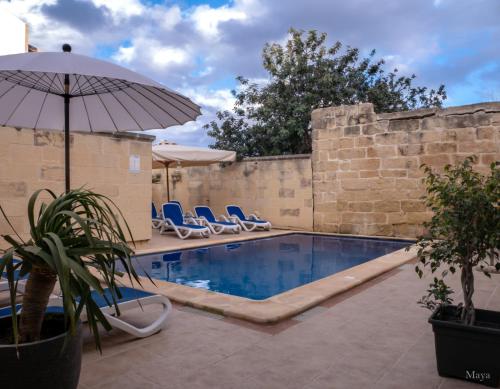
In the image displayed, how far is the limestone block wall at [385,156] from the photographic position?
8164 millimetres

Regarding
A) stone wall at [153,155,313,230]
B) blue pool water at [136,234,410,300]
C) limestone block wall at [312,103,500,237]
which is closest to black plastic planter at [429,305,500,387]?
blue pool water at [136,234,410,300]

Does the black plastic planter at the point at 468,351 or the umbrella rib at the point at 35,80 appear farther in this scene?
the umbrella rib at the point at 35,80

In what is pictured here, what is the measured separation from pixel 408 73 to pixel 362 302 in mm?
14327

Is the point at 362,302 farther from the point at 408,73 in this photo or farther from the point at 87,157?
the point at 408,73

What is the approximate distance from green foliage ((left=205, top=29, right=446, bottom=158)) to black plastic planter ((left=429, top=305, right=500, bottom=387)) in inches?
456

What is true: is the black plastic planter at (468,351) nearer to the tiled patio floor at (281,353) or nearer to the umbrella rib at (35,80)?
the tiled patio floor at (281,353)

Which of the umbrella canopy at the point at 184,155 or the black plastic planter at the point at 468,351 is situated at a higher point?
the umbrella canopy at the point at 184,155

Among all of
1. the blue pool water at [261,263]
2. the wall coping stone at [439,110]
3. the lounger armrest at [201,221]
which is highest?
the wall coping stone at [439,110]

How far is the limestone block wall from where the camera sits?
8.16 meters

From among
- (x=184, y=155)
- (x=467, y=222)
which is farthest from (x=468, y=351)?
(x=184, y=155)

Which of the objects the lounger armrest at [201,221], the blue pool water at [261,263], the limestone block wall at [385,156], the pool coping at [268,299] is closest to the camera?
the pool coping at [268,299]

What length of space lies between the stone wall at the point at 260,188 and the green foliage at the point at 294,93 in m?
2.59

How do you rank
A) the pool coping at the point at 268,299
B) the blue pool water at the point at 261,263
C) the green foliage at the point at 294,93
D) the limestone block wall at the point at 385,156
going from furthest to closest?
the green foliage at the point at 294,93, the limestone block wall at the point at 385,156, the blue pool water at the point at 261,263, the pool coping at the point at 268,299

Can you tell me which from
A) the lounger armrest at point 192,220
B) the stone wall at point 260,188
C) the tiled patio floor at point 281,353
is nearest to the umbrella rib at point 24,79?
the tiled patio floor at point 281,353
